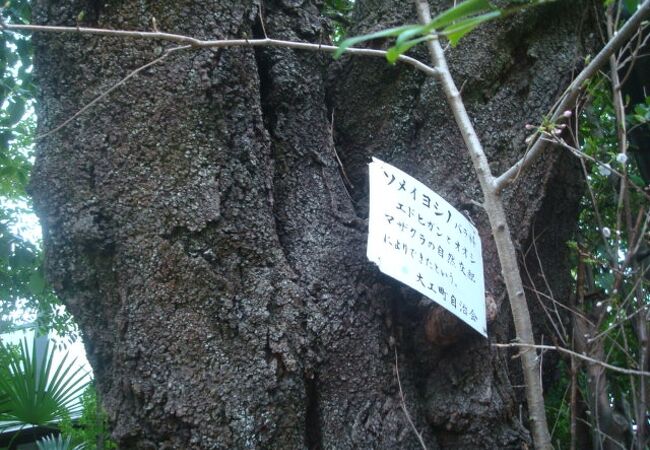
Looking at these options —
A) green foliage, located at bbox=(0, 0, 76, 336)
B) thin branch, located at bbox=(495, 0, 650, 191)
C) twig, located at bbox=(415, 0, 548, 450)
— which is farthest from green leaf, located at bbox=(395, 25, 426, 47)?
green foliage, located at bbox=(0, 0, 76, 336)

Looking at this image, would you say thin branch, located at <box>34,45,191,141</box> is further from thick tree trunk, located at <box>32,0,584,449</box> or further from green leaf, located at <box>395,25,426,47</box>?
green leaf, located at <box>395,25,426,47</box>

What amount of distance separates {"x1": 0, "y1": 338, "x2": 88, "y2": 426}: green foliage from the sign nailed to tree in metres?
1.78

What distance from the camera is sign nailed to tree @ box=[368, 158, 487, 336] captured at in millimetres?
1065

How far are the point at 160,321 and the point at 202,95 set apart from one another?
400mm

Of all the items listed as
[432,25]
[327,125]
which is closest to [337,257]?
[327,125]

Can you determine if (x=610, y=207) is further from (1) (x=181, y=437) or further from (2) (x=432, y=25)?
(2) (x=432, y=25)

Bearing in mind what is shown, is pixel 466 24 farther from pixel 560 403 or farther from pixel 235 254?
pixel 560 403

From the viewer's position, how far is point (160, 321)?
1.06 metres

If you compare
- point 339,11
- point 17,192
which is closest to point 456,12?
point 339,11

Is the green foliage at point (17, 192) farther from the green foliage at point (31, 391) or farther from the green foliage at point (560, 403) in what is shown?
the green foliage at point (560, 403)

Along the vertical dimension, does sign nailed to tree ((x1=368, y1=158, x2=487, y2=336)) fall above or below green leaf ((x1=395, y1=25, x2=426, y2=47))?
above

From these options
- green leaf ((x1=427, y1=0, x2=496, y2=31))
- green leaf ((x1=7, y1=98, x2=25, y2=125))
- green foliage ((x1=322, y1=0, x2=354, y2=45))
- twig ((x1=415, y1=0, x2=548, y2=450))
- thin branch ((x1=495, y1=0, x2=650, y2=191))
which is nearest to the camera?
green leaf ((x1=427, y1=0, x2=496, y2=31))

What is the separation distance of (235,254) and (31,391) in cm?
162

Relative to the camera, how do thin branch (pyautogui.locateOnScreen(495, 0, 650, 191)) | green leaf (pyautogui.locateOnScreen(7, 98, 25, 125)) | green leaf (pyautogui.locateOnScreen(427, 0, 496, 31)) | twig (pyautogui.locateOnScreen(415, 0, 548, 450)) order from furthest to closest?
green leaf (pyautogui.locateOnScreen(7, 98, 25, 125)) → twig (pyautogui.locateOnScreen(415, 0, 548, 450)) → thin branch (pyautogui.locateOnScreen(495, 0, 650, 191)) → green leaf (pyautogui.locateOnScreen(427, 0, 496, 31))
